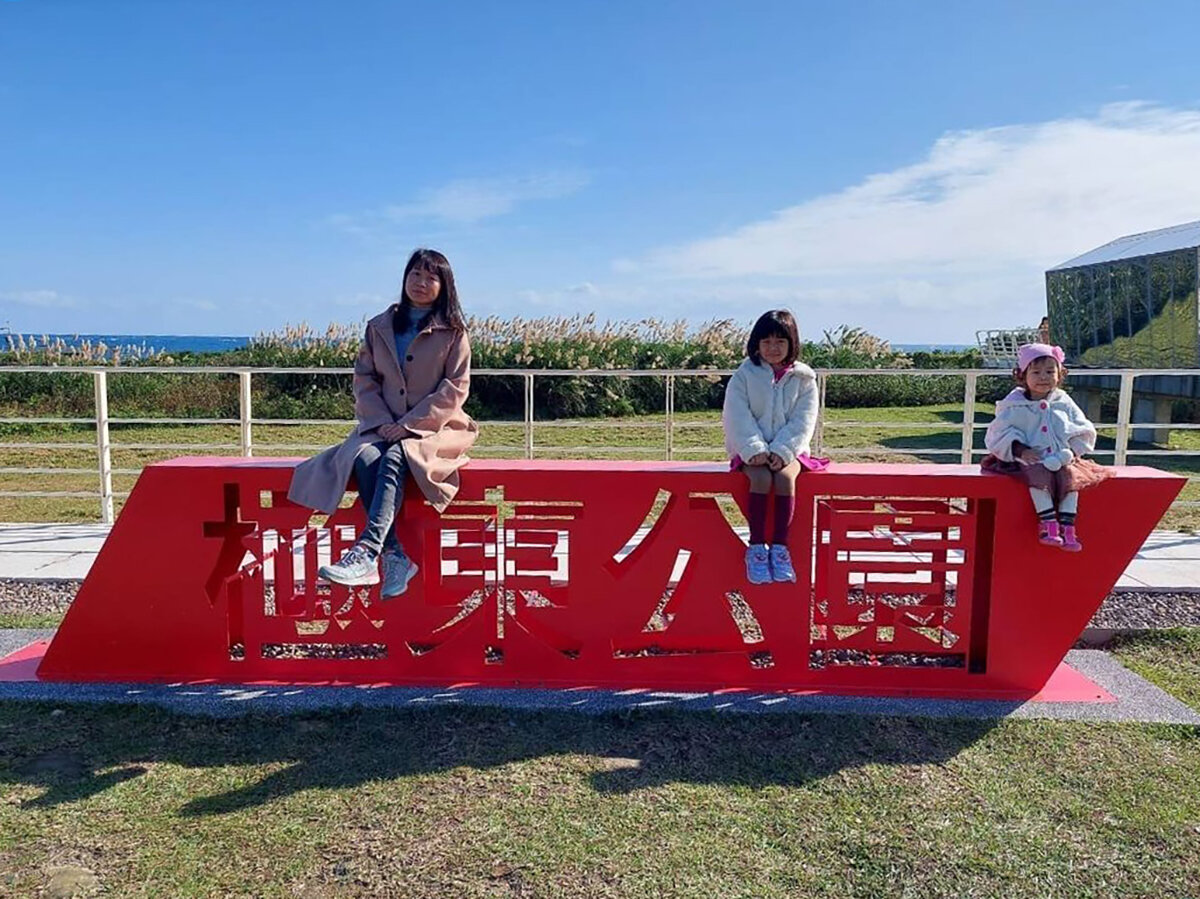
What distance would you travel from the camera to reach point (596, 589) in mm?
3656

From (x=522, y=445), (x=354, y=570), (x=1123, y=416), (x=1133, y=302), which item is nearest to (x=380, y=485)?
(x=354, y=570)

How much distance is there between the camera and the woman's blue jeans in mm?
3309

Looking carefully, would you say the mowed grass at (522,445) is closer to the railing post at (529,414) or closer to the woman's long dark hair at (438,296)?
the railing post at (529,414)

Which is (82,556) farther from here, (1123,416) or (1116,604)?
(1123,416)

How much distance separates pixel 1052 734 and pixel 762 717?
1.05 metres

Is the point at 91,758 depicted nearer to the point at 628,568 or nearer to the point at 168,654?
the point at 168,654

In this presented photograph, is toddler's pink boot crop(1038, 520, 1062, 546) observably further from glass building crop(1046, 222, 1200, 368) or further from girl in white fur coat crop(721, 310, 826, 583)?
glass building crop(1046, 222, 1200, 368)

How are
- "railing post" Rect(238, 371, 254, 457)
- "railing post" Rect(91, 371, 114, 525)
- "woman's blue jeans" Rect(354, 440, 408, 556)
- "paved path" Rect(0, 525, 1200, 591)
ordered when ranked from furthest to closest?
"railing post" Rect(238, 371, 254, 457), "railing post" Rect(91, 371, 114, 525), "paved path" Rect(0, 525, 1200, 591), "woman's blue jeans" Rect(354, 440, 408, 556)

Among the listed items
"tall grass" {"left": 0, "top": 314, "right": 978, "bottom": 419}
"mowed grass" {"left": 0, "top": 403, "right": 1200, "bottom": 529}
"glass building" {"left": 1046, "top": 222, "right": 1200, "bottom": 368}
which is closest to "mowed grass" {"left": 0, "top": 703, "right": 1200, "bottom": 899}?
"mowed grass" {"left": 0, "top": 403, "right": 1200, "bottom": 529}

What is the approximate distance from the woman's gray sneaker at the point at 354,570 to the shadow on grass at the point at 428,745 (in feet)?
1.84

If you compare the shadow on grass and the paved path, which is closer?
the shadow on grass

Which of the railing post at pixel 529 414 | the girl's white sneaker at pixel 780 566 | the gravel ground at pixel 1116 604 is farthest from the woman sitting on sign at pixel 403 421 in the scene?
the railing post at pixel 529 414

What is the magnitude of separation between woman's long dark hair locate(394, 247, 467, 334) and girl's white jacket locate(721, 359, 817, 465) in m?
1.17

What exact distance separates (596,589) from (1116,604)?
303cm
